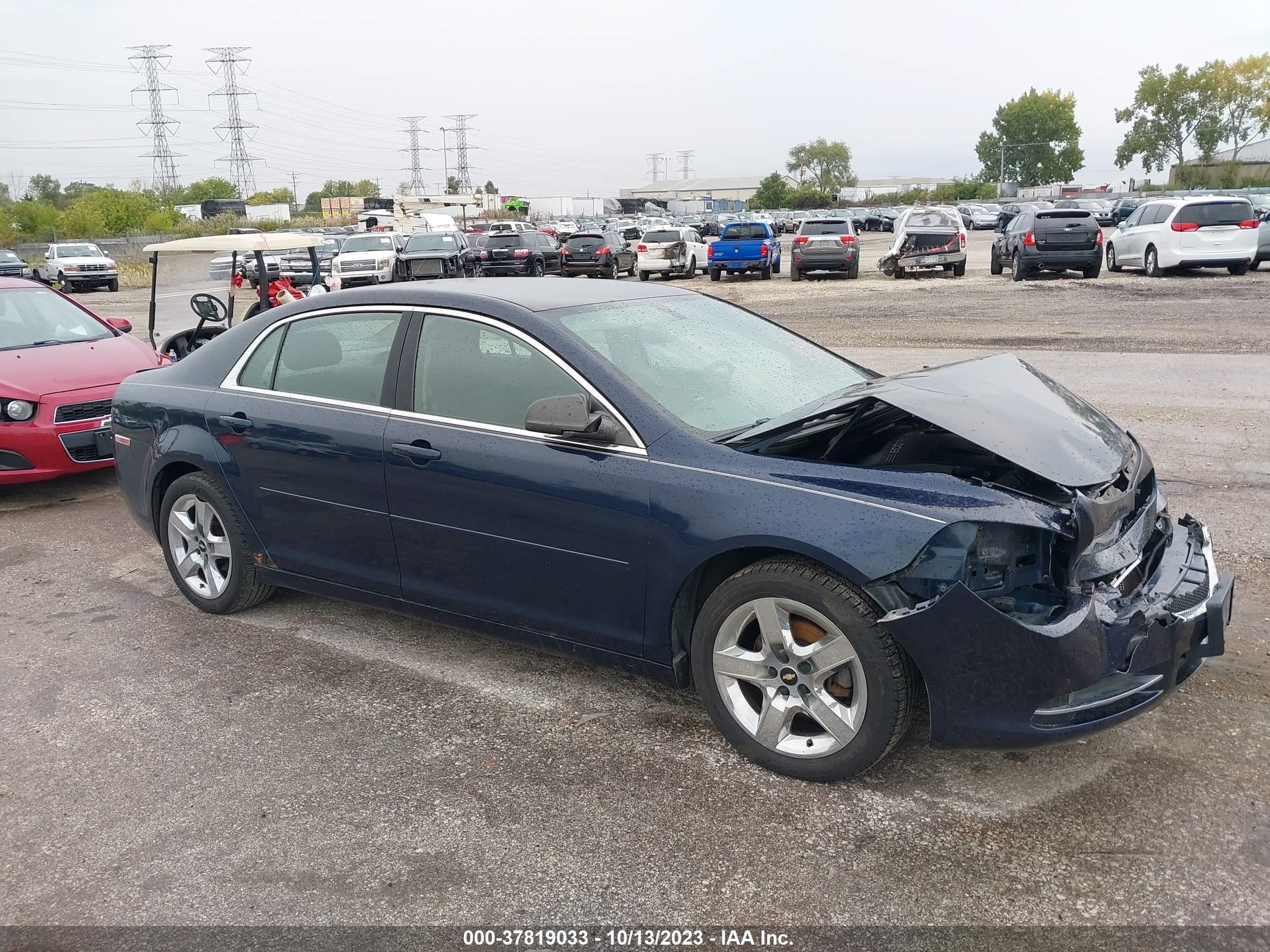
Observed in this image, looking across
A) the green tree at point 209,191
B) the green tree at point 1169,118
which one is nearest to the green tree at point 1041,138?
the green tree at point 1169,118

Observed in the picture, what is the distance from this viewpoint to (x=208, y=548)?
5.09 metres

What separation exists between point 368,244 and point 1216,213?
2207 cm

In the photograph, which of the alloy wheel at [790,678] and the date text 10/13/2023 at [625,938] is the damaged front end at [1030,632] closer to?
the alloy wheel at [790,678]

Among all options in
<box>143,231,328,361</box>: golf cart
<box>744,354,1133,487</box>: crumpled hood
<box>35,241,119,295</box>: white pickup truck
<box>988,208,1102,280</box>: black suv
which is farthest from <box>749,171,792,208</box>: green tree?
<box>744,354,1133,487</box>: crumpled hood

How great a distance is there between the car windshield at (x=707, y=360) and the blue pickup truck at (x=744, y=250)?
24.4 m

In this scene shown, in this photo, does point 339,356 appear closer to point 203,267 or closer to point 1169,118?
point 203,267

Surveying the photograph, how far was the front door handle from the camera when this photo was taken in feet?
13.4

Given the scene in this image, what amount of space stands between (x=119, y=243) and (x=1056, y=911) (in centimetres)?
6139

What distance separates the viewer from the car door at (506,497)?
3.68m

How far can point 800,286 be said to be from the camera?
2627 cm

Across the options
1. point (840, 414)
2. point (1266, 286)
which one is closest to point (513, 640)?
point (840, 414)

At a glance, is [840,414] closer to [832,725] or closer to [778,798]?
[832,725]

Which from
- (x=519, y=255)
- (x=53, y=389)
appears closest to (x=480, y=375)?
(x=53, y=389)

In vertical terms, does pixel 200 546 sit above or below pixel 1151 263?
below
